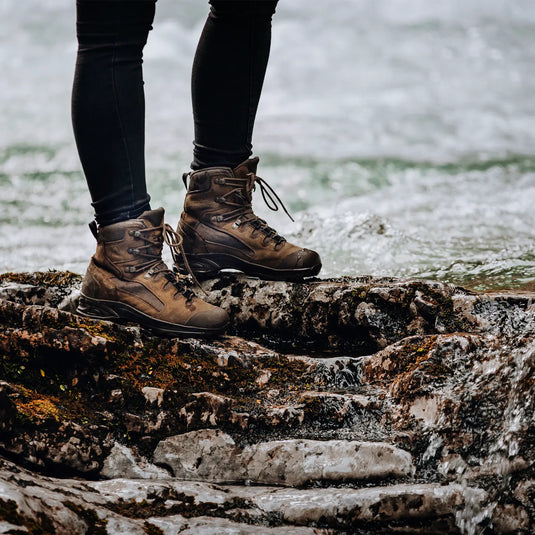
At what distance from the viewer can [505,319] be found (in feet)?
8.56

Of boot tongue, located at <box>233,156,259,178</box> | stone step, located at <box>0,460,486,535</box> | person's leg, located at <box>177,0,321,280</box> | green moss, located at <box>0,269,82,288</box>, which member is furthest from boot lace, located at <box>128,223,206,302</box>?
stone step, located at <box>0,460,486,535</box>

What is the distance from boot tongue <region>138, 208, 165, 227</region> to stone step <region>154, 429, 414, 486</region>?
2.97ft

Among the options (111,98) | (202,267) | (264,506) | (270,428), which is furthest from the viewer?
(202,267)

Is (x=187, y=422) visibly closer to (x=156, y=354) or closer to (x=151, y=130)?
(x=156, y=354)

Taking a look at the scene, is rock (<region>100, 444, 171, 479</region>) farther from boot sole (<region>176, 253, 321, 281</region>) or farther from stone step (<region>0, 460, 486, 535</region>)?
boot sole (<region>176, 253, 321, 281</region>)

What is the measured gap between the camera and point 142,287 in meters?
2.57

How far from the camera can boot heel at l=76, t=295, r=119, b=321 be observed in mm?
2619

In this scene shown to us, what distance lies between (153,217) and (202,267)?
55 centimetres

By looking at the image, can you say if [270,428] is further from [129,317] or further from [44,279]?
[44,279]

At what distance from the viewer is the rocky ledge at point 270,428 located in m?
1.82

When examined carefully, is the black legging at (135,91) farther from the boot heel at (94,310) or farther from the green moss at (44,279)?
the green moss at (44,279)

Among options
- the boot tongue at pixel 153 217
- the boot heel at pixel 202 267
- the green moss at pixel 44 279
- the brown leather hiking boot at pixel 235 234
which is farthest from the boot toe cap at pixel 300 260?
the green moss at pixel 44 279

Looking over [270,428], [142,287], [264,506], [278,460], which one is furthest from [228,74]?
[264,506]

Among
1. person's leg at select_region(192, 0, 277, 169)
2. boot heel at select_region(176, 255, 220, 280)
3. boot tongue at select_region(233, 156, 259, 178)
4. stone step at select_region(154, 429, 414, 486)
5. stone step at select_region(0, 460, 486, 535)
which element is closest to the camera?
stone step at select_region(0, 460, 486, 535)
